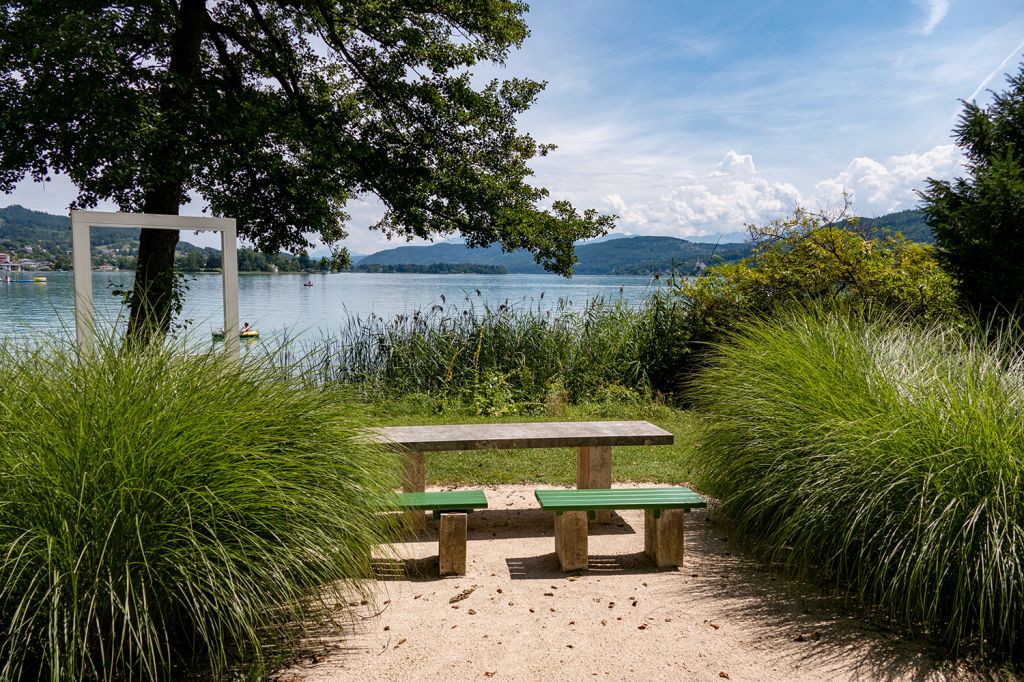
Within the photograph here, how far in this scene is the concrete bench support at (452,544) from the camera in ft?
12.6

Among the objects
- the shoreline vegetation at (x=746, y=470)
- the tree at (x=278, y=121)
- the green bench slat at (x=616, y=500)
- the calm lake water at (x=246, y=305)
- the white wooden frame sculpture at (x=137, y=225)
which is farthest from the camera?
the tree at (x=278, y=121)

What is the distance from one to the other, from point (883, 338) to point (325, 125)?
8332 millimetres

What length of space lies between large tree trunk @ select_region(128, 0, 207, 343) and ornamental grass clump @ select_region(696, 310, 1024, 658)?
6.38 metres

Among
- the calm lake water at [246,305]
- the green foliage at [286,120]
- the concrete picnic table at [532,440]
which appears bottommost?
the concrete picnic table at [532,440]

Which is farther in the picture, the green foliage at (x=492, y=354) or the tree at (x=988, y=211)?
the green foliage at (x=492, y=354)

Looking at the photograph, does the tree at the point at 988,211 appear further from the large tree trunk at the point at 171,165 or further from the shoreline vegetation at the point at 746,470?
the large tree trunk at the point at 171,165

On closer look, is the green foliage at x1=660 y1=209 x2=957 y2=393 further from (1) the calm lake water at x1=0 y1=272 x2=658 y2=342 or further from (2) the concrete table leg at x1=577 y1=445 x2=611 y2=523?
(2) the concrete table leg at x1=577 y1=445 x2=611 y2=523

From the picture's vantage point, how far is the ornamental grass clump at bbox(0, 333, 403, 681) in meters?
2.33

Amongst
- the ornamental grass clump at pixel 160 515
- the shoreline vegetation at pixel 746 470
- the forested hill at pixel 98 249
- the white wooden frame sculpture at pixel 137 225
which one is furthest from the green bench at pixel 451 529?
the forested hill at pixel 98 249

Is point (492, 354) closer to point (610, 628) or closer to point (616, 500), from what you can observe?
point (616, 500)

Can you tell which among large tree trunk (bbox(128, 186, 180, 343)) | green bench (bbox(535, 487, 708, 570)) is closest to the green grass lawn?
green bench (bbox(535, 487, 708, 570))

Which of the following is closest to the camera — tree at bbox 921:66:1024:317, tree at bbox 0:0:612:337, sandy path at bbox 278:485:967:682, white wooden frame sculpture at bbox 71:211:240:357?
sandy path at bbox 278:485:967:682

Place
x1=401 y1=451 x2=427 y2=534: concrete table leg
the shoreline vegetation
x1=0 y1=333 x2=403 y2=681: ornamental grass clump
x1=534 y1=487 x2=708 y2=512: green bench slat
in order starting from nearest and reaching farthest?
x1=0 y1=333 x2=403 y2=681: ornamental grass clump → the shoreline vegetation → x1=534 y1=487 x2=708 y2=512: green bench slat → x1=401 y1=451 x2=427 y2=534: concrete table leg

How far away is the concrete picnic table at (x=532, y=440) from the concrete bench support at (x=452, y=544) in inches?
24.3
